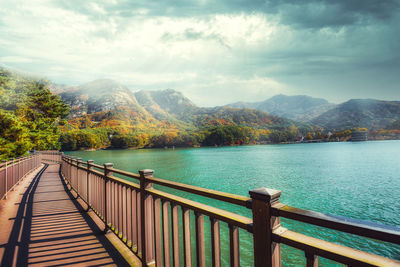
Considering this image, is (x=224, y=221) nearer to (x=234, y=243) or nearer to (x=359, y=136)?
(x=234, y=243)

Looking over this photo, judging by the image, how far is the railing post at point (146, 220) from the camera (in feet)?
9.48

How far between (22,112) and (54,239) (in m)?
22.6

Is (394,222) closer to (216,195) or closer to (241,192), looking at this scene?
(241,192)

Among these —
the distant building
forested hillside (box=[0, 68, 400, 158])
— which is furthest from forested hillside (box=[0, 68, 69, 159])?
the distant building

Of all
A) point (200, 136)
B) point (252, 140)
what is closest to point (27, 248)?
point (200, 136)

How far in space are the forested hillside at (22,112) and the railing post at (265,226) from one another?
45.3 feet

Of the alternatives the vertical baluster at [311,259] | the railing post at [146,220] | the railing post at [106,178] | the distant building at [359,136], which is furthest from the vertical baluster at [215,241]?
the distant building at [359,136]

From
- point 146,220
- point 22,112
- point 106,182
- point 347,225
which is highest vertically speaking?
point 22,112

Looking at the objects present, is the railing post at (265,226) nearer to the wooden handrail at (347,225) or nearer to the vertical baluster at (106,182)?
the wooden handrail at (347,225)

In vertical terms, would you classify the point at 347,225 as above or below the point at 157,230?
→ above

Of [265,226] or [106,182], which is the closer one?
[265,226]

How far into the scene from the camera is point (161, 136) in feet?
401

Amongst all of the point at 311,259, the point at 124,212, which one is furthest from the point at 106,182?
the point at 311,259

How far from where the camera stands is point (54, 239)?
13.5ft
